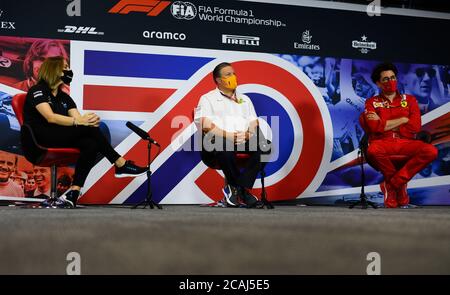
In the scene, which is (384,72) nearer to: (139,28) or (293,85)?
(293,85)

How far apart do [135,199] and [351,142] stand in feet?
7.43

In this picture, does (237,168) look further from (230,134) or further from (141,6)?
(141,6)

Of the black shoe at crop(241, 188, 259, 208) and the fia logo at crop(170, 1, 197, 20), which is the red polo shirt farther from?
the fia logo at crop(170, 1, 197, 20)

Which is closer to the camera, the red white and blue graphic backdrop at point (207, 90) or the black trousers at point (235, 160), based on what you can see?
the black trousers at point (235, 160)

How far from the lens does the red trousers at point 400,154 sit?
470cm

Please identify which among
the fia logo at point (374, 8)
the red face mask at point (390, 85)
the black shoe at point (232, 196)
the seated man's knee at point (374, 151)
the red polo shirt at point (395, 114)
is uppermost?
the fia logo at point (374, 8)

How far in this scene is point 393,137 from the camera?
15.9 ft

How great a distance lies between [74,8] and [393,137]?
3.12 metres

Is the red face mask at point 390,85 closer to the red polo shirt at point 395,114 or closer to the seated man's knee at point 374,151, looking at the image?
the red polo shirt at point 395,114

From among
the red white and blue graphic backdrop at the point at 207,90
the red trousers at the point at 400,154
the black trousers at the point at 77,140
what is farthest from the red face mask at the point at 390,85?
the black trousers at the point at 77,140

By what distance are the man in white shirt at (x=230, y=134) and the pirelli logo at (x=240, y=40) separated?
78cm

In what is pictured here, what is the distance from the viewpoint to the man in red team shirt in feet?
15.5

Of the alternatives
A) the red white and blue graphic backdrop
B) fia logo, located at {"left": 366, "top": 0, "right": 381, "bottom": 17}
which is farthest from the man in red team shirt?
fia logo, located at {"left": 366, "top": 0, "right": 381, "bottom": 17}

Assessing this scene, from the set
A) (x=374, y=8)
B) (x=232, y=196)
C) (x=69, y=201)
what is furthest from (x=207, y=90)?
(x=374, y=8)
